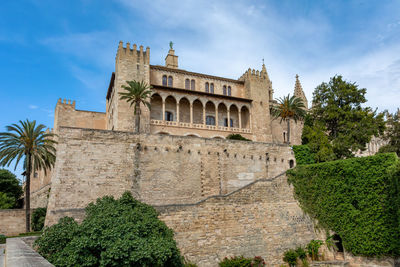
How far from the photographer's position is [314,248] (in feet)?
73.7

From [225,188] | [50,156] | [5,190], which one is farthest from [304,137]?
[5,190]

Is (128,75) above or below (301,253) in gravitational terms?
above

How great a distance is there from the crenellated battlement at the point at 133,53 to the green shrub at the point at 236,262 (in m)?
23.7

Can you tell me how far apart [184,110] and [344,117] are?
1811cm

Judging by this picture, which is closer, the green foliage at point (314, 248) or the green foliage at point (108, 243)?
the green foliage at point (108, 243)

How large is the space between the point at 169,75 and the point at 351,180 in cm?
2375

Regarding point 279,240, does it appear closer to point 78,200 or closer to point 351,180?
point 351,180

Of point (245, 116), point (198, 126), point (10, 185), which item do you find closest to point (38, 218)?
point (198, 126)

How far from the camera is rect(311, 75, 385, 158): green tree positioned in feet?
107

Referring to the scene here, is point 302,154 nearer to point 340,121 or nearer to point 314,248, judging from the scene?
point 340,121

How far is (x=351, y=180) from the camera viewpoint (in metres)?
21.8

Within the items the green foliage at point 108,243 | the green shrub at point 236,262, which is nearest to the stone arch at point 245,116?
the green shrub at point 236,262

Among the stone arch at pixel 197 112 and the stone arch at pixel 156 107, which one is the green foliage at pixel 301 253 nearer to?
the stone arch at pixel 197 112

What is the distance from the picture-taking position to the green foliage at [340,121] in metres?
32.5
